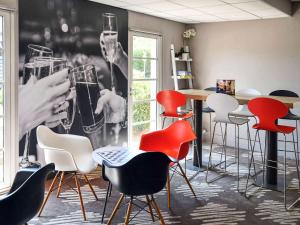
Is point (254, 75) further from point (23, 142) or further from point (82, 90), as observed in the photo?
point (23, 142)

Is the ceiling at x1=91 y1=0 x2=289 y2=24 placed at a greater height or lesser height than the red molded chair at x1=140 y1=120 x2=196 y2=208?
greater

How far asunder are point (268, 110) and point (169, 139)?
1193 mm

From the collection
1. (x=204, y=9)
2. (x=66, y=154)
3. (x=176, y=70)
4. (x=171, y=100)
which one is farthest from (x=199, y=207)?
(x=176, y=70)

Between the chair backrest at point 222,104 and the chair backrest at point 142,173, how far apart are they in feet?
5.47

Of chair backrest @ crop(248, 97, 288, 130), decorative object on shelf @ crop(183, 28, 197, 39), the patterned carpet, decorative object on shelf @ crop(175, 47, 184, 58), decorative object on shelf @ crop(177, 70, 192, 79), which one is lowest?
the patterned carpet

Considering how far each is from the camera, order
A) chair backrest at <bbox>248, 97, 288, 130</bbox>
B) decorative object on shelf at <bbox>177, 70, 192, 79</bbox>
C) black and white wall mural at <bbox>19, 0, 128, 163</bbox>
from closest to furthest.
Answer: chair backrest at <bbox>248, 97, 288, 130</bbox> < black and white wall mural at <bbox>19, 0, 128, 163</bbox> < decorative object on shelf at <bbox>177, 70, 192, 79</bbox>

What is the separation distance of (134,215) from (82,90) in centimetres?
206

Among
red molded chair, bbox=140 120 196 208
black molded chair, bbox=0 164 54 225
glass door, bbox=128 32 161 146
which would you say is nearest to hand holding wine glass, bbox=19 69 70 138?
red molded chair, bbox=140 120 196 208

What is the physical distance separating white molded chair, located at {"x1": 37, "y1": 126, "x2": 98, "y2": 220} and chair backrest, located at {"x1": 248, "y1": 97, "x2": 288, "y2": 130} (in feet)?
6.27

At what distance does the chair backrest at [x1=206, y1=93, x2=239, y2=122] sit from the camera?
4.30m

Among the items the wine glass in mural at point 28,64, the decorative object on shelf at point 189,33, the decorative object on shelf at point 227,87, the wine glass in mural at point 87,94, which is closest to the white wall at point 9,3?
the wine glass in mural at point 28,64

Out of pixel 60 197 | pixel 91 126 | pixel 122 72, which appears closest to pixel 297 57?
pixel 122 72

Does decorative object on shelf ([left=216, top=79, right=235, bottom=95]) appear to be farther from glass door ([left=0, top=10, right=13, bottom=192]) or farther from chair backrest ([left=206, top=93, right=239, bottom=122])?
glass door ([left=0, top=10, right=13, bottom=192])

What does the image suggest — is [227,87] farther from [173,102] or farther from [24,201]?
[24,201]
